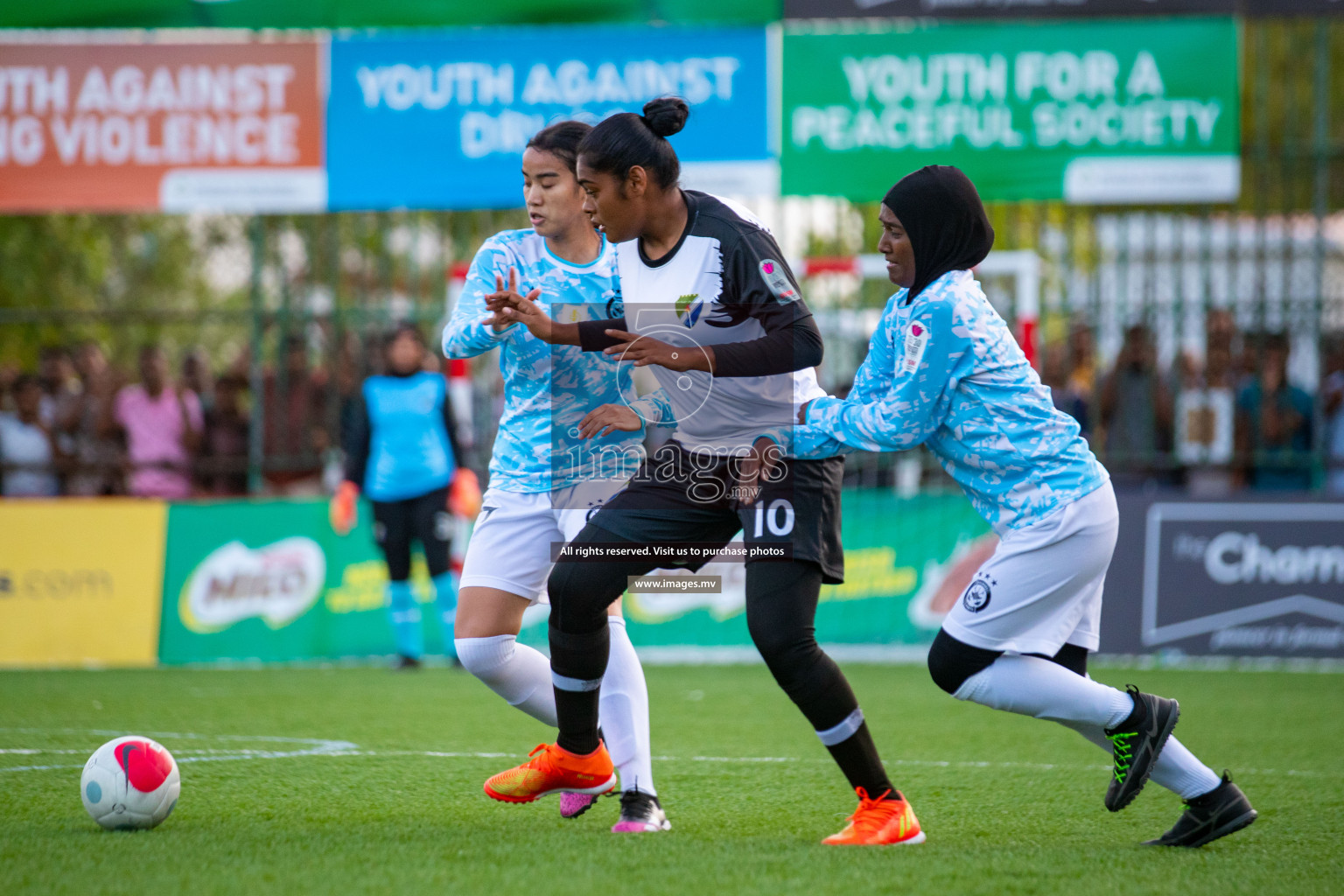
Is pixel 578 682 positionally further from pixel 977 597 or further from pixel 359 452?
pixel 359 452

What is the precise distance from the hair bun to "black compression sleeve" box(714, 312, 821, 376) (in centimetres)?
61

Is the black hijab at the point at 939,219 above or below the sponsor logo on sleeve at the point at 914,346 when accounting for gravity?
above

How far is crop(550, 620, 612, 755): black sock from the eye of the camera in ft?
14.5

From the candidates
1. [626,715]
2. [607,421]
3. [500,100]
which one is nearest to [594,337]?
[607,421]

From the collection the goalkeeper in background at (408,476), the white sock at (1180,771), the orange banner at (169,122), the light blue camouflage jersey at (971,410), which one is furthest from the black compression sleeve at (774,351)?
the orange banner at (169,122)

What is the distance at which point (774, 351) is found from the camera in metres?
4.18

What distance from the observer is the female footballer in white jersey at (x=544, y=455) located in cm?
461

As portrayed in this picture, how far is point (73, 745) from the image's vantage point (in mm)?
6086

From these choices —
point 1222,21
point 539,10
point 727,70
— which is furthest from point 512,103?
point 1222,21

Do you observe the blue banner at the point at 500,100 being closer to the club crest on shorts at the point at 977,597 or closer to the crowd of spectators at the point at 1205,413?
the crowd of spectators at the point at 1205,413

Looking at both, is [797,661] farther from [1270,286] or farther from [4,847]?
[1270,286]

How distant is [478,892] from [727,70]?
7932 mm

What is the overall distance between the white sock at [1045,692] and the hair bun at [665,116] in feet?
5.87

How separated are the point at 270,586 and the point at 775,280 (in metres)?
7.23
